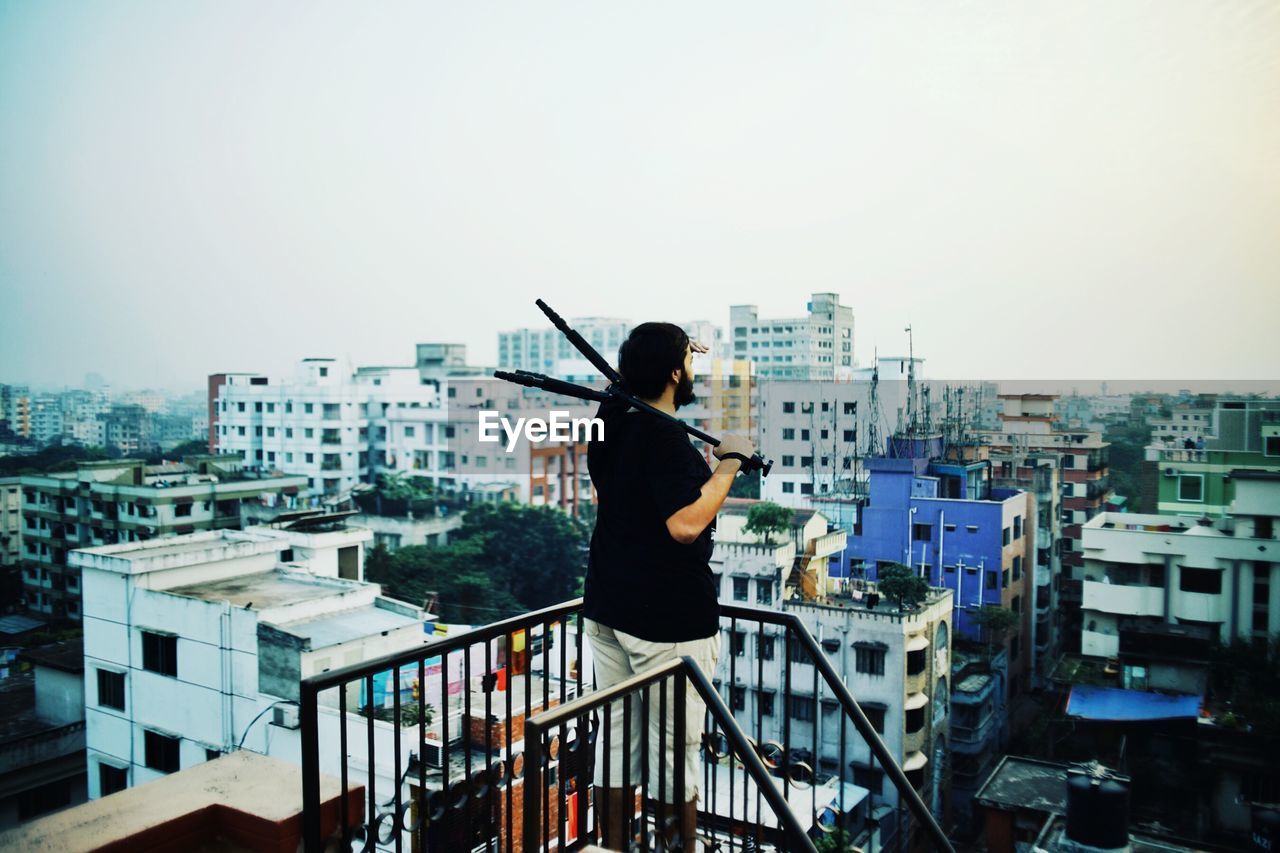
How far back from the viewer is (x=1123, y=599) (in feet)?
20.4

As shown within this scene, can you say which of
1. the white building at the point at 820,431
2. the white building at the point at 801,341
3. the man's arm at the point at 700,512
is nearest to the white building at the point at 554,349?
the white building at the point at 801,341

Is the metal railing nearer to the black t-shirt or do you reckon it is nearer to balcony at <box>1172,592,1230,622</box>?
the black t-shirt

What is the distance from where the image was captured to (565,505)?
18.3 meters

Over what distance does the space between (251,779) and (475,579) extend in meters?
13.8

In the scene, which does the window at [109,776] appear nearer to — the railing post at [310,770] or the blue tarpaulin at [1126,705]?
the blue tarpaulin at [1126,705]

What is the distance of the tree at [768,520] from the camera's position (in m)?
8.49

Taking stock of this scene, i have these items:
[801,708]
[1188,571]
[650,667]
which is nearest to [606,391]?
[650,667]

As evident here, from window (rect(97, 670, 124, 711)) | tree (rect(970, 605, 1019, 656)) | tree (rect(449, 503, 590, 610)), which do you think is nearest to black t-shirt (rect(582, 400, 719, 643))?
tree (rect(970, 605, 1019, 656))

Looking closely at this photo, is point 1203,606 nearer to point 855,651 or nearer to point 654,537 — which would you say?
point 855,651

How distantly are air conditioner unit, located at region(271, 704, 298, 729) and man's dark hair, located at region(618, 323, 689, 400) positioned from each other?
310 inches

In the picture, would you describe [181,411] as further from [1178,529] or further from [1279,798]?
[1279,798]

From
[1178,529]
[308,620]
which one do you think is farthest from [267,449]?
[1178,529]

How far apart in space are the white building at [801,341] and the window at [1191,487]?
327cm

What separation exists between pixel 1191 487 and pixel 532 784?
5882 millimetres
